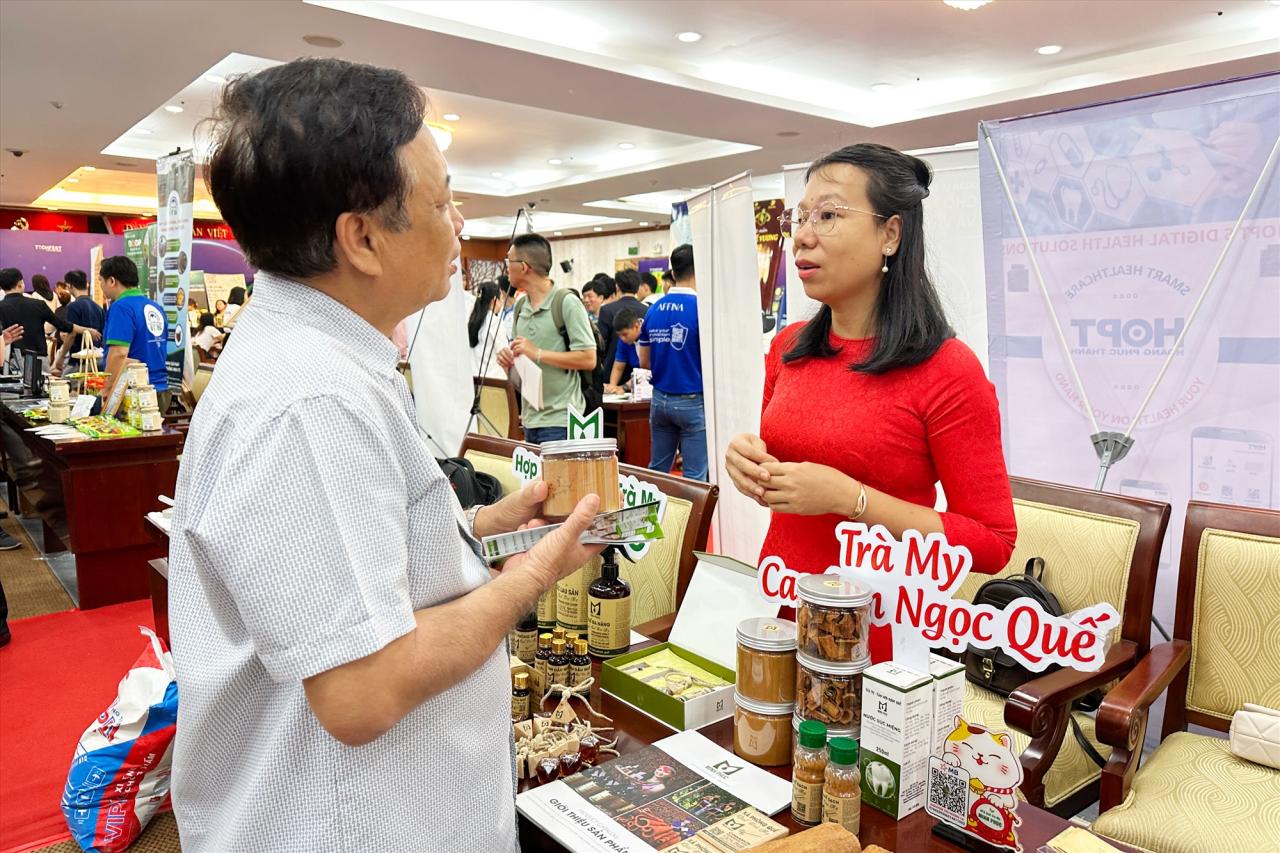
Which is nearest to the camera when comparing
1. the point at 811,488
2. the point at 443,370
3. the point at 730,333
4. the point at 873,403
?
the point at 811,488

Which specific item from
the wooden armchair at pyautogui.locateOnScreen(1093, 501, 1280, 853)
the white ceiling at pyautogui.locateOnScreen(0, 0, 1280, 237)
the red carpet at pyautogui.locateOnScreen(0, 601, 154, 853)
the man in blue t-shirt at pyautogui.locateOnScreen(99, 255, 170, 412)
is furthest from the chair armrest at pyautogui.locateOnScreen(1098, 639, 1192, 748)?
the man in blue t-shirt at pyautogui.locateOnScreen(99, 255, 170, 412)

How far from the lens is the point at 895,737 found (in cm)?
99

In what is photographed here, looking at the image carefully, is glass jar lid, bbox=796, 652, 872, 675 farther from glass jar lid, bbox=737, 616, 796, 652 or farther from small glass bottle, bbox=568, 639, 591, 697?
small glass bottle, bbox=568, 639, 591, 697

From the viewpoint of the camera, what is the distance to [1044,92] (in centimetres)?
674

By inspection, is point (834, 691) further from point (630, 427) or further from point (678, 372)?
point (630, 427)

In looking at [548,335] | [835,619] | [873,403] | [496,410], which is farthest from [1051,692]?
[496,410]

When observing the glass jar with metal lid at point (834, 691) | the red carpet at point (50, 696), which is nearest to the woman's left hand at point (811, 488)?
the glass jar with metal lid at point (834, 691)

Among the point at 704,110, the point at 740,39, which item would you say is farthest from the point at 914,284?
the point at 704,110

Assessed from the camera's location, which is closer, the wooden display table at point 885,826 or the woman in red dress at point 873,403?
the wooden display table at point 885,826

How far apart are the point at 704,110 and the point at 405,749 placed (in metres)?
7.19

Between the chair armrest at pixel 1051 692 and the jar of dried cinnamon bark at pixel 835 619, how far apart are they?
0.65 metres

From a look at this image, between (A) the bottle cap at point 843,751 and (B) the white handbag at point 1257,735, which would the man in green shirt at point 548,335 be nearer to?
(B) the white handbag at point 1257,735

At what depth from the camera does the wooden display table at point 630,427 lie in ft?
20.9

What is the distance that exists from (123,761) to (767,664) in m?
1.77
